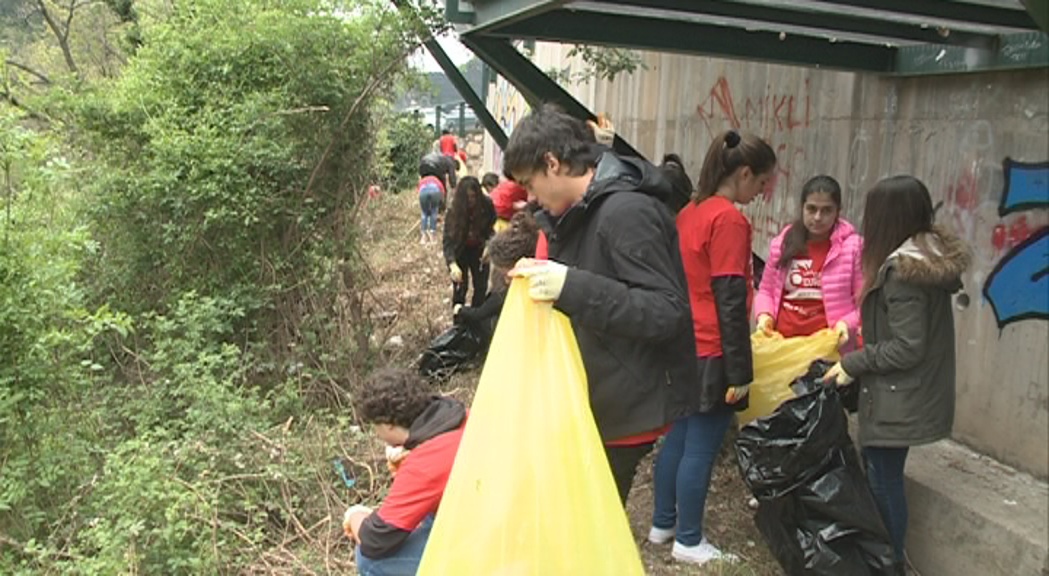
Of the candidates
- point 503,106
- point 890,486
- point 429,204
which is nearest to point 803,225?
point 890,486

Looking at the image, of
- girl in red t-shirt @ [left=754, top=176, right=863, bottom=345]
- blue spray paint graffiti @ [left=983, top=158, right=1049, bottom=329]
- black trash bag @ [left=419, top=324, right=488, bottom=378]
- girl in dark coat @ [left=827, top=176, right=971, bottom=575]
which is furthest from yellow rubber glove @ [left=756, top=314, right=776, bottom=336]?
black trash bag @ [left=419, top=324, right=488, bottom=378]

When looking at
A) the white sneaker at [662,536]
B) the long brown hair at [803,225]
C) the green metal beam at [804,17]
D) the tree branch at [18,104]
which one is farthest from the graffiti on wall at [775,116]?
the tree branch at [18,104]

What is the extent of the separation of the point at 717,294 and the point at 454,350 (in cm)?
329

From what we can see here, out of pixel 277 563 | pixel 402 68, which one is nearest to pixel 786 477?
pixel 277 563

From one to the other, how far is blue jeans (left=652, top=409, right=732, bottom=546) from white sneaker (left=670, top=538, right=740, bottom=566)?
0.07 ft

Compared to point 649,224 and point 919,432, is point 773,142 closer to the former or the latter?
point 919,432

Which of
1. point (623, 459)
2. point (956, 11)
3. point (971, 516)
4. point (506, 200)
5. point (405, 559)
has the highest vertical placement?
point (956, 11)

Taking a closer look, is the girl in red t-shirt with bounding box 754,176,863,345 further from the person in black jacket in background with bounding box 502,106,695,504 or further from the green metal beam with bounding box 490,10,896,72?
the person in black jacket in background with bounding box 502,106,695,504

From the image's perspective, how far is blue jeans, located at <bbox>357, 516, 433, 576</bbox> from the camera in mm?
2766

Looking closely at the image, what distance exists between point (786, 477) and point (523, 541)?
1340 mm

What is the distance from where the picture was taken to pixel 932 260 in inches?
104

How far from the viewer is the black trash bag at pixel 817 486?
2.97 meters

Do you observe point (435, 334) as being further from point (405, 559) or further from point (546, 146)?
point (546, 146)

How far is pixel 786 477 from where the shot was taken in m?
3.02
